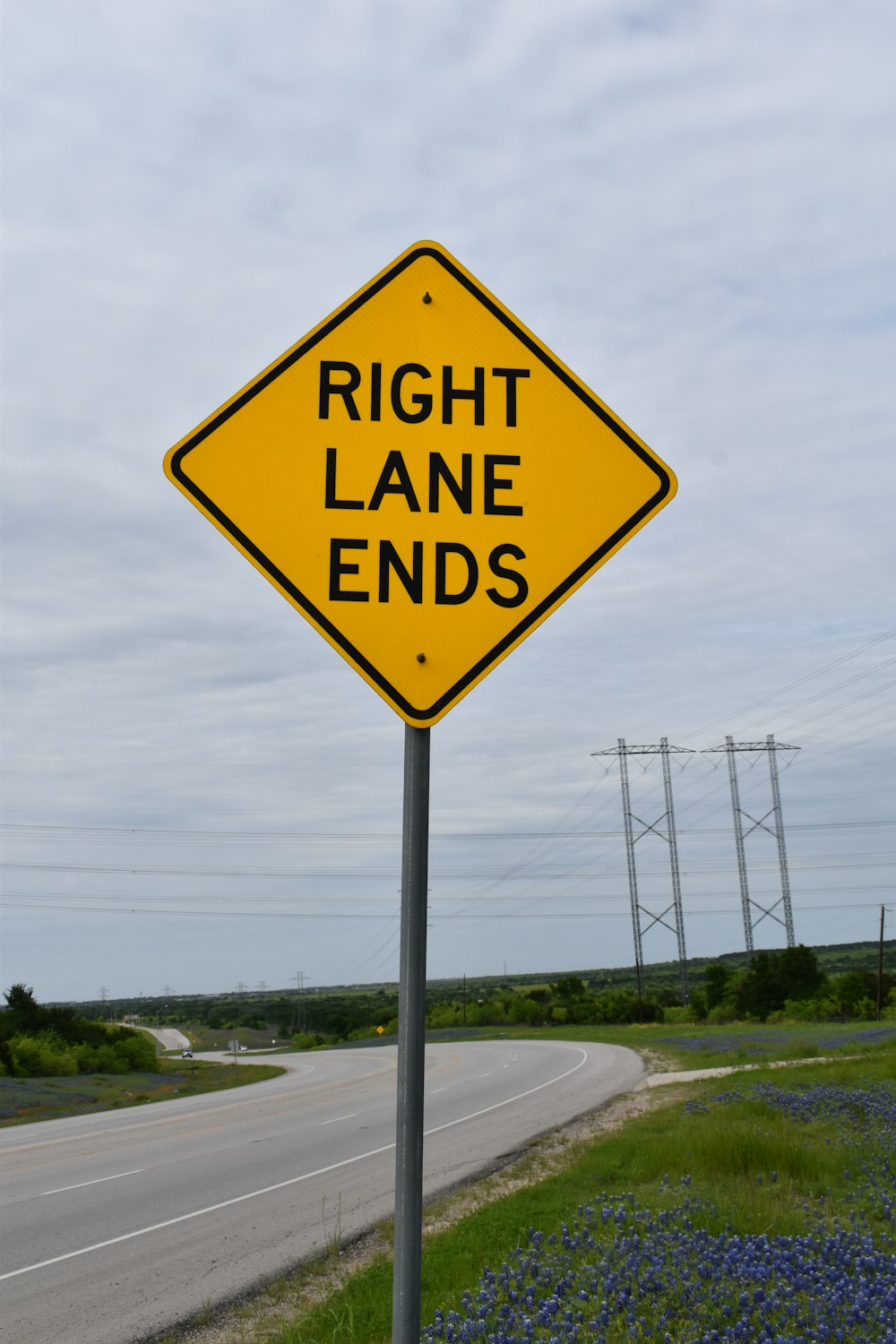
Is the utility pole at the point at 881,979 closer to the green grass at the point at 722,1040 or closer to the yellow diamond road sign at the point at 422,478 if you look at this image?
the green grass at the point at 722,1040

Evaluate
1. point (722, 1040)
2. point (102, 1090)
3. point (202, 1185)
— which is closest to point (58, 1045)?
point (102, 1090)

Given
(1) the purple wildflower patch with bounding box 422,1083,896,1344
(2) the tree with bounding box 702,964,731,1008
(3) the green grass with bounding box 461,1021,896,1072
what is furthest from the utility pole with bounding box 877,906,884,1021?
(1) the purple wildflower patch with bounding box 422,1083,896,1344

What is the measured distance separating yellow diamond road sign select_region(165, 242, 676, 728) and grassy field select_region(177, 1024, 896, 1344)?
3473 mm

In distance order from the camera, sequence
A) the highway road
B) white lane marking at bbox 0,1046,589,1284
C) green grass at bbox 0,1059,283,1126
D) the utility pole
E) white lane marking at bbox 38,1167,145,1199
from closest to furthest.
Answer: the highway road < white lane marking at bbox 0,1046,589,1284 < white lane marking at bbox 38,1167,145,1199 < green grass at bbox 0,1059,283,1126 < the utility pole

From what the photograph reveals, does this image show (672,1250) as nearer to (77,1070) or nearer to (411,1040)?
(411,1040)

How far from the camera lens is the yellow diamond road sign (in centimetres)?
229

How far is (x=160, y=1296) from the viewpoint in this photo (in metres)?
7.54

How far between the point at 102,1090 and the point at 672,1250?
2710 cm

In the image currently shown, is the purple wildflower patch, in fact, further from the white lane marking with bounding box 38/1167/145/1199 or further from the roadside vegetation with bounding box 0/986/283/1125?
the roadside vegetation with bounding box 0/986/283/1125

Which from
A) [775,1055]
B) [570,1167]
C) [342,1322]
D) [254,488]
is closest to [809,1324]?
[342,1322]

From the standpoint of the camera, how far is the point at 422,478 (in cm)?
233

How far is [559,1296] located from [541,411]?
15.5ft

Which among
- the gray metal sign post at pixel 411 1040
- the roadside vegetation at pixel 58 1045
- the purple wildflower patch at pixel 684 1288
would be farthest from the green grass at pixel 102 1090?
the gray metal sign post at pixel 411 1040

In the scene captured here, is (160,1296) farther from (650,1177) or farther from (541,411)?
(541,411)
